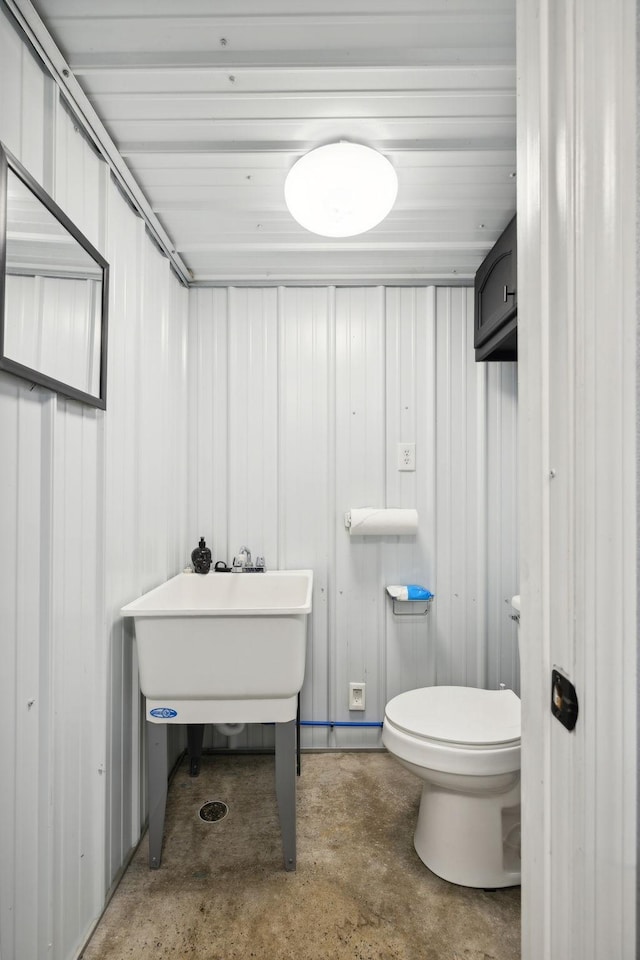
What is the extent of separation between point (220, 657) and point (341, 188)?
155 centimetres

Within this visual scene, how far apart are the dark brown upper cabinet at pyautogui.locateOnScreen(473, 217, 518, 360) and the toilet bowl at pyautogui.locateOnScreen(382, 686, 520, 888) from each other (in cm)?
143

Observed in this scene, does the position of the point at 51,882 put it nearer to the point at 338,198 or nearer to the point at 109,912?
the point at 109,912

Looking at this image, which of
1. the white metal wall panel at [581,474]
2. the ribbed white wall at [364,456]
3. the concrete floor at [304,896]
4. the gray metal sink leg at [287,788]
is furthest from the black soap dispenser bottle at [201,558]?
the white metal wall panel at [581,474]

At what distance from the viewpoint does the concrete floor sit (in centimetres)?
128

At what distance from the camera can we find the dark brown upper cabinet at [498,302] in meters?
1.70

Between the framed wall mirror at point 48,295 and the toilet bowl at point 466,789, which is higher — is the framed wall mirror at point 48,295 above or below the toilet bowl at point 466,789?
above

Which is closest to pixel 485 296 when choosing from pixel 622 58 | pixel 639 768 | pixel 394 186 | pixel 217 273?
pixel 394 186

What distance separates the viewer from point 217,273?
224 centimetres

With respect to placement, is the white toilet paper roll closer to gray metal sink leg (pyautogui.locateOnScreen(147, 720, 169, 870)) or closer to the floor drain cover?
gray metal sink leg (pyautogui.locateOnScreen(147, 720, 169, 870))

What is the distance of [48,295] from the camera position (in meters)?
1.11

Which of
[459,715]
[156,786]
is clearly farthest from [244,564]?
[459,715]

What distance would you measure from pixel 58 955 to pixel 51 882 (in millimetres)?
204

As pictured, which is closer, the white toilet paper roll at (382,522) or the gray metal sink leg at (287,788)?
the gray metal sink leg at (287,788)

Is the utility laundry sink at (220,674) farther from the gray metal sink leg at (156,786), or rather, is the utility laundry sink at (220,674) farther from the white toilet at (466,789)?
the white toilet at (466,789)
